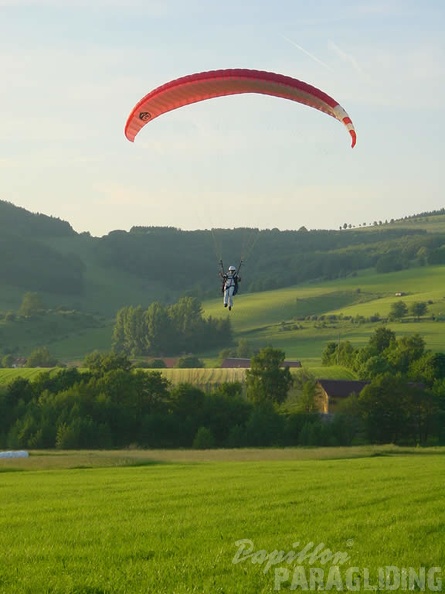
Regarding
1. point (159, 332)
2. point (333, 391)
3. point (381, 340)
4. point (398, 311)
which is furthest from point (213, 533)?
point (159, 332)

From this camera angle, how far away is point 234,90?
30.0 meters

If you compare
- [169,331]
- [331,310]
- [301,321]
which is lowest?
[169,331]

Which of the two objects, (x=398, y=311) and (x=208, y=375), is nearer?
(x=208, y=375)

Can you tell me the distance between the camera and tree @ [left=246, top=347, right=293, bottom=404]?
88938mm

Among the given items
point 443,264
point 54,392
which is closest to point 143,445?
point 54,392

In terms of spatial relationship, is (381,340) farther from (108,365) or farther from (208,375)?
(108,365)

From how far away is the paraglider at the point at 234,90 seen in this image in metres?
29.4

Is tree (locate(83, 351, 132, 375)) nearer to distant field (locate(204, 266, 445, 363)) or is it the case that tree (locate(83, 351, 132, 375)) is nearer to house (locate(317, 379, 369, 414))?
house (locate(317, 379, 369, 414))

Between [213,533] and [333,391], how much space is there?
7865 cm

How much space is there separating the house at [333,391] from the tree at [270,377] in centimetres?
407

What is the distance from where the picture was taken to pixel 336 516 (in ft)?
54.6

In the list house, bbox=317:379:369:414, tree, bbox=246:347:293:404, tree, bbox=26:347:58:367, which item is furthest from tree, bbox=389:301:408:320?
tree, bbox=246:347:293:404

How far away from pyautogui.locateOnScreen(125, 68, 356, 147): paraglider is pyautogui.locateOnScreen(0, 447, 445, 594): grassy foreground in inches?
480

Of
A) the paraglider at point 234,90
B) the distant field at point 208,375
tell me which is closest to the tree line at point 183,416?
the distant field at point 208,375
